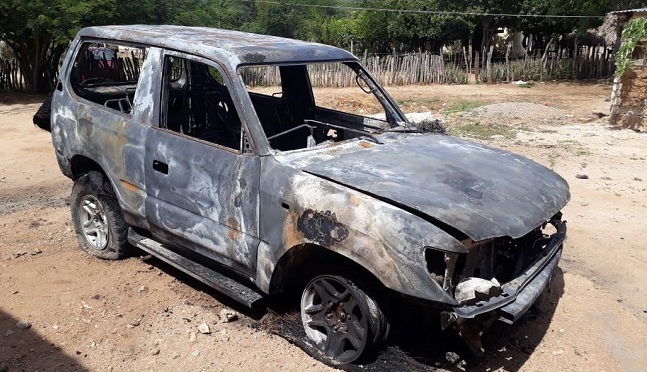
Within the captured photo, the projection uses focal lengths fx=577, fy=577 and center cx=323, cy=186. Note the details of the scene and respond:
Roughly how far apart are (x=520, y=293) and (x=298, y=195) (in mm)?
1393

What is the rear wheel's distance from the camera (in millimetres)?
4773

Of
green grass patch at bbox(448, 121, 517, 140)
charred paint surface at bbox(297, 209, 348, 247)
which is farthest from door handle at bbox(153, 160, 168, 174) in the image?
green grass patch at bbox(448, 121, 517, 140)

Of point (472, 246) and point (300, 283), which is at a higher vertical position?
point (472, 246)

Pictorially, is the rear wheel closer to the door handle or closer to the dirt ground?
the dirt ground

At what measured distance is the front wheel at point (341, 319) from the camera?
3215mm

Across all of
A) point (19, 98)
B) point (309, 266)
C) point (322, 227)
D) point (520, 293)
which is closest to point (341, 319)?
point (309, 266)

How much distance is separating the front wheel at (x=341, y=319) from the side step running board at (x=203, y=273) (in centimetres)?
41

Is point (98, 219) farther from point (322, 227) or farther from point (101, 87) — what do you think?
point (322, 227)

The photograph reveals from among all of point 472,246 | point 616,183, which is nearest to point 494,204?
point 472,246

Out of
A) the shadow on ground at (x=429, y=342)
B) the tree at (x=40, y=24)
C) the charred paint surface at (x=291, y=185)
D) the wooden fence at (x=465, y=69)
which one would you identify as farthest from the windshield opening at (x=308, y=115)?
the wooden fence at (x=465, y=69)

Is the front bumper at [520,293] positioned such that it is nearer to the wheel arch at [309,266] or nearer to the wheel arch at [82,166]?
the wheel arch at [309,266]

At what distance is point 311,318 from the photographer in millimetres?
3555

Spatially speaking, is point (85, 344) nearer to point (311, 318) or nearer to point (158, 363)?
point (158, 363)

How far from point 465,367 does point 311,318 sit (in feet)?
3.16
